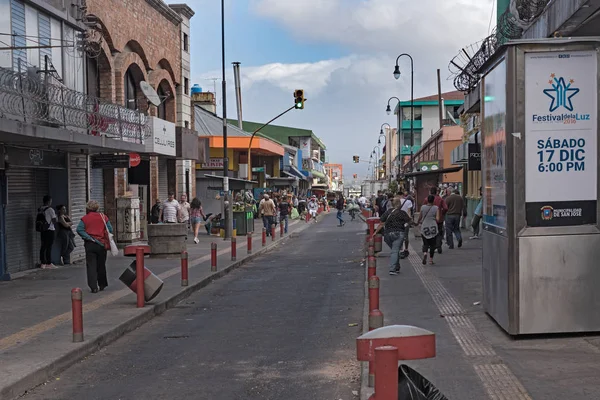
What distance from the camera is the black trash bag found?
3.91 meters

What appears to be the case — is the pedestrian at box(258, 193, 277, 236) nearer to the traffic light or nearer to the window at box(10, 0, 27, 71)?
the traffic light

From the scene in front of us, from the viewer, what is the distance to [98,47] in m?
22.3

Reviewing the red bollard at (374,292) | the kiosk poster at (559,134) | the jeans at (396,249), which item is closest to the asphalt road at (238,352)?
the red bollard at (374,292)

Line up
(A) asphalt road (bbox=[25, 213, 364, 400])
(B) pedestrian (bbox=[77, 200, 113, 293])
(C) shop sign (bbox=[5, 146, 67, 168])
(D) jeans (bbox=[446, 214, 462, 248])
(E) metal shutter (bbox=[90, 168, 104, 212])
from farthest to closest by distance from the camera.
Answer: (E) metal shutter (bbox=[90, 168, 104, 212]), (D) jeans (bbox=[446, 214, 462, 248]), (C) shop sign (bbox=[5, 146, 67, 168]), (B) pedestrian (bbox=[77, 200, 113, 293]), (A) asphalt road (bbox=[25, 213, 364, 400])

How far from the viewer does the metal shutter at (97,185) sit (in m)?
22.4

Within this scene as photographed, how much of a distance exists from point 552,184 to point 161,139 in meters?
18.6

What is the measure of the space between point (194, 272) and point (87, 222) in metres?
4.02

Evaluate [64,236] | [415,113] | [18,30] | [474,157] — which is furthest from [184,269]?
[415,113]

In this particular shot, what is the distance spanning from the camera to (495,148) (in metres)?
8.73

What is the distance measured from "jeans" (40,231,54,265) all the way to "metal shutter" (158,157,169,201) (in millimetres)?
12876

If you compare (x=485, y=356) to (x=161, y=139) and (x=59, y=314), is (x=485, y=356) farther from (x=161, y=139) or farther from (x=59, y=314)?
(x=161, y=139)

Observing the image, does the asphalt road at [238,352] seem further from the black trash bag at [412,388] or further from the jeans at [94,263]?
the black trash bag at [412,388]

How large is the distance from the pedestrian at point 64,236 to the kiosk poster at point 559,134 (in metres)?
13.2

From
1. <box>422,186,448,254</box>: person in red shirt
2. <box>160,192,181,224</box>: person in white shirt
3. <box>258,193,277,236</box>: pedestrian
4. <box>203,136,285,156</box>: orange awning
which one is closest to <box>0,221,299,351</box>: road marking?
<box>422,186,448,254</box>: person in red shirt
